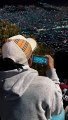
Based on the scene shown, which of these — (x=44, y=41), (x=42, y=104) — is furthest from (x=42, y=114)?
(x=44, y=41)

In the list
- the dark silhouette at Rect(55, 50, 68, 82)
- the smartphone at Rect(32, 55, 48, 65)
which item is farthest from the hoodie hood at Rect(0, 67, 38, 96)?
the dark silhouette at Rect(55, 50, 68, 82)

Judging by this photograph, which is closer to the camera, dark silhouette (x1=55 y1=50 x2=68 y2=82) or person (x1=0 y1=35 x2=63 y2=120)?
person (x1=0 y1=35 x2=63 y2=120)

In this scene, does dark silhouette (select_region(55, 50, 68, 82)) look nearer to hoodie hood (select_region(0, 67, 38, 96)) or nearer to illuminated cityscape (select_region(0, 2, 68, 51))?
illuminated cityscape (select_region(0, 2, 68, 51))

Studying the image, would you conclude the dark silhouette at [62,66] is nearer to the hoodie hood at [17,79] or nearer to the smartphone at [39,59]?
the smartphone at [39,59]

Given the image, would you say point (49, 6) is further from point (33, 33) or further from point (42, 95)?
point (42, 95)

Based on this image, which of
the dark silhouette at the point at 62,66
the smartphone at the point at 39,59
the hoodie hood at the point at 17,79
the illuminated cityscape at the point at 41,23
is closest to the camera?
the hoodie hood at the point at 17,79

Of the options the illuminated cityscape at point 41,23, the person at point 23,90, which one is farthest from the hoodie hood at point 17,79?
the illuminated cityscape at point 41,23

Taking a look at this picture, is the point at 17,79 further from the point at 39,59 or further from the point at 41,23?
the point at 41,23
